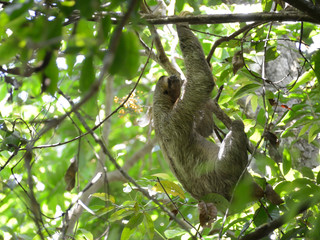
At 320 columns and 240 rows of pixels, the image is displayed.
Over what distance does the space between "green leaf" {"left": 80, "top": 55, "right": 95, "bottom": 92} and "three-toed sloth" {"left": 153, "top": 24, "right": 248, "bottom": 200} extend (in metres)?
3.84

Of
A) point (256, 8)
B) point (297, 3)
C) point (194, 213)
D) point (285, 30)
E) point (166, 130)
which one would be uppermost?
point (297, 3)

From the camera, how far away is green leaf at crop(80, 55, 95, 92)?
154 centimetres

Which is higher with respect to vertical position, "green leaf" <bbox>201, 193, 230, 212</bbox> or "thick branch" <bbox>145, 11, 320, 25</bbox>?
"thick branch" <bbox>145, 11, 320, 25</bbox>

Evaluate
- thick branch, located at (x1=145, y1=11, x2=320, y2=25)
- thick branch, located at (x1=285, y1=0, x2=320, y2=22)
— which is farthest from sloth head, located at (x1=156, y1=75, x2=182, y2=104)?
thick branch, located at (x1=285, y1=0, x2=320, y2=22)

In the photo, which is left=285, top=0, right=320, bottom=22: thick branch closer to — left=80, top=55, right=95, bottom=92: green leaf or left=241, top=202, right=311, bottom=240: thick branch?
left=241, top=202, right=311, bottom=240: thick branch

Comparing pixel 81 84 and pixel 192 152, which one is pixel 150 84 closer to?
pixel 192 152

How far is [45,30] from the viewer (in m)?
1.48

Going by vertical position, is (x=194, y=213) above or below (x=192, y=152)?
below

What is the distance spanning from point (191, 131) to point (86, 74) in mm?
4369

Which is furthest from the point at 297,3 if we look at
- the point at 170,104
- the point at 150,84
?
the point at 150,84

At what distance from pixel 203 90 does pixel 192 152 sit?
1.00 m

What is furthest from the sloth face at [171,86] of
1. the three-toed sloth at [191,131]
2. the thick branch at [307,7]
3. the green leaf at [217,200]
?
the thick branch at [307,7]

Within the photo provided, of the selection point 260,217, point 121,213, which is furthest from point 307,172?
point 121,213

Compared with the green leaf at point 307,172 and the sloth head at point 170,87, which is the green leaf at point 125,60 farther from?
the sloth head at point 170,87
